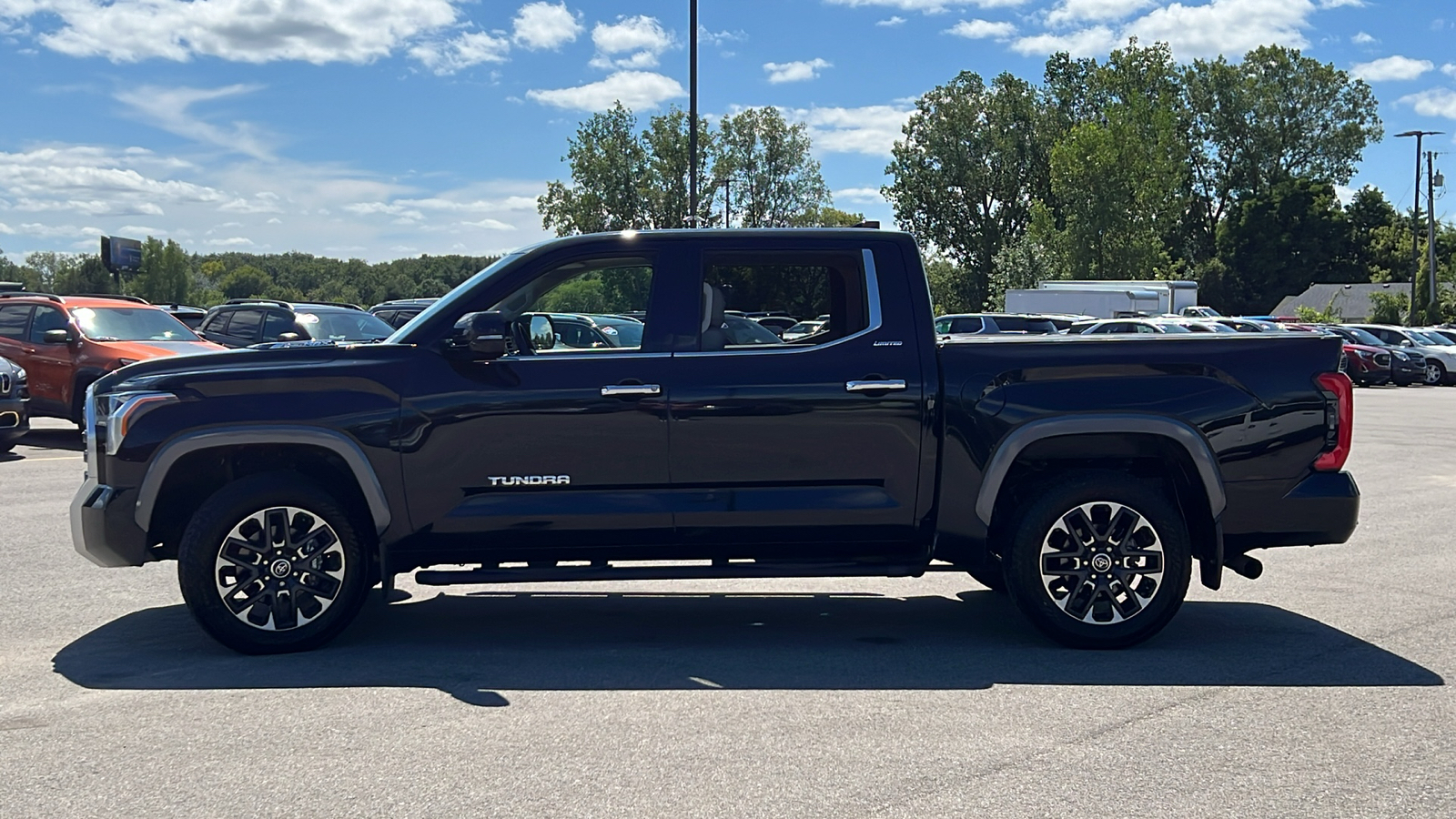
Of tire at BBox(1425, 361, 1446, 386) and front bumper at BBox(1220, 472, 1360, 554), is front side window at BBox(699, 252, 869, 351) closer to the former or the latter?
front bumper at BBox(1220, 472, 1360, 554)

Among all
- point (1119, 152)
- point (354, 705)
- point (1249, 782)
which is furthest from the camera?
point (1119, 152)

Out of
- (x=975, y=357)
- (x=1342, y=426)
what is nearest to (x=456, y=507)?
(x=975, y=357)

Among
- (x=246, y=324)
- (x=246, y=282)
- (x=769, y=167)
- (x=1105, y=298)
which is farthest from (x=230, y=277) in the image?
(x=246, y=324)

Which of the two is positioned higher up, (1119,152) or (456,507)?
(1119,152)

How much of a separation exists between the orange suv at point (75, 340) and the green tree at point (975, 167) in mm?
64927

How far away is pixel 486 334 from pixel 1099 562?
2.97 m

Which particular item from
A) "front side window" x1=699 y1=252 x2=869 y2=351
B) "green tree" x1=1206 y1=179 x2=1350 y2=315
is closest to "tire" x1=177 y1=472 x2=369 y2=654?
"front side window" x1=699 y1=252 x2=869 y2=351

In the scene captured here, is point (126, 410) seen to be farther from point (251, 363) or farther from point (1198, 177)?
point (1198, 177)

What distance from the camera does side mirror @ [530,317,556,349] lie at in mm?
6309

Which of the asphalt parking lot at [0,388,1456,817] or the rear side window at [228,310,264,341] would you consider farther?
the rear side window at [228,310,264,341]

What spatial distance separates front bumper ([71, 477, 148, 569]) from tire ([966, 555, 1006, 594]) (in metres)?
3.86

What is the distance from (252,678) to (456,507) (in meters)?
1.12

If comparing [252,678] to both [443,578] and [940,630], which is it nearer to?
[443,578]

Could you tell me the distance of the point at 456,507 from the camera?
6113 millimetres
